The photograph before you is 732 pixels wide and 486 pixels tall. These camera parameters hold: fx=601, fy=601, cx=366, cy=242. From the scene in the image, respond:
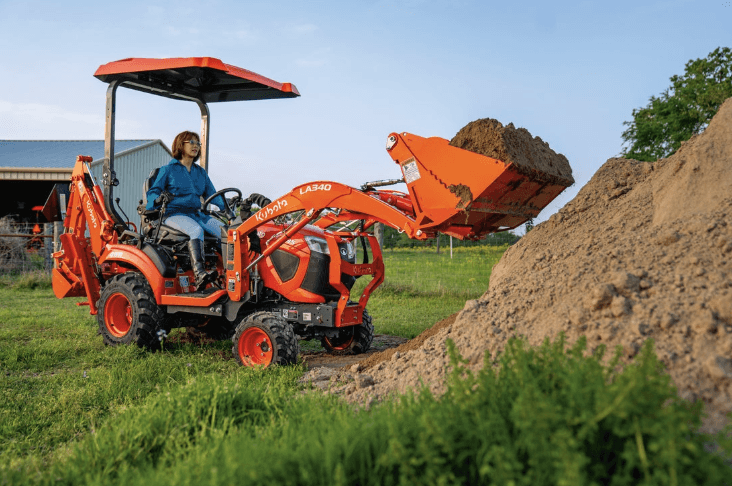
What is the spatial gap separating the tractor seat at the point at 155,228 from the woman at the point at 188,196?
0.22 ft

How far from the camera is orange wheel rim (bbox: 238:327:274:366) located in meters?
5.41

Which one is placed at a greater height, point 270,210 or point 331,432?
point 270,210

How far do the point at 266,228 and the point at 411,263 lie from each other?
1099 cm

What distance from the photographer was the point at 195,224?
6.29 m

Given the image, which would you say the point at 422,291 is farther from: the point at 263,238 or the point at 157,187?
the point at 157,187

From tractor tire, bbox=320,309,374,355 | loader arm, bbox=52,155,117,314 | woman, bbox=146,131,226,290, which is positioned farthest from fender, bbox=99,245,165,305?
tractor tire, bbox=320,309,374,355

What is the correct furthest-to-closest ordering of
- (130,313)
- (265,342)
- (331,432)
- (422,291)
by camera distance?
(422,291), (130,313), (265,342), (331,432)

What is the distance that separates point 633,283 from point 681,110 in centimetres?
2490

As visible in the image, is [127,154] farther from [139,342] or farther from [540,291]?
[540,291]

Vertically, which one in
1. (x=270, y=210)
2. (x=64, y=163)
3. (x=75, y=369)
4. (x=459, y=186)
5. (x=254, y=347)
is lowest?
(x=75, y=369)

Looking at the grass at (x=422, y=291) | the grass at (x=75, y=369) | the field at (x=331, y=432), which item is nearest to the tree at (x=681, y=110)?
the grass at (x=422, y=291)

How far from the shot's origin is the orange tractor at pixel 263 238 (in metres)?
4.73

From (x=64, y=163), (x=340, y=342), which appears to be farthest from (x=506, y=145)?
(x=64, y=163)

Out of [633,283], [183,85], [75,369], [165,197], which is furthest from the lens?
[183,85]
